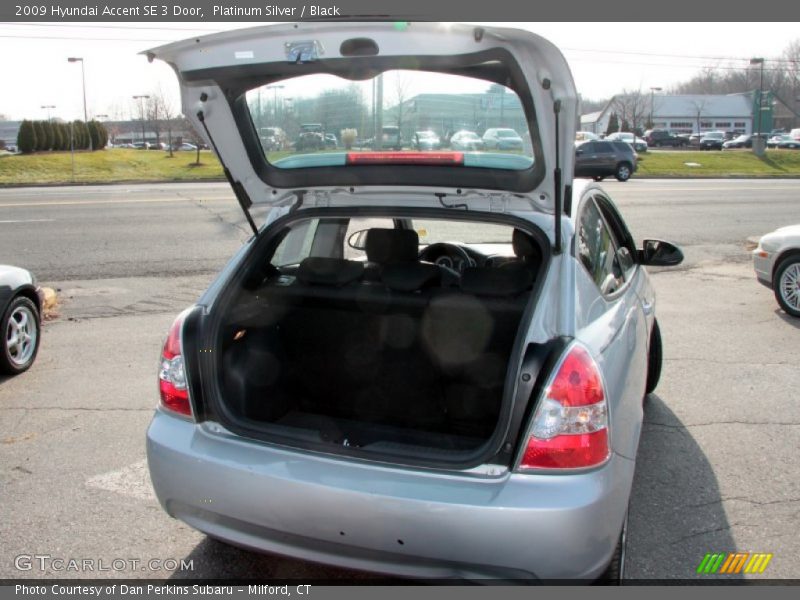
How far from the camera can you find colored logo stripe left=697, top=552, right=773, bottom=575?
3047mm

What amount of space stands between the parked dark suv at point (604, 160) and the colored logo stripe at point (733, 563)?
26.4 m

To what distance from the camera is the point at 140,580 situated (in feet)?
9.82

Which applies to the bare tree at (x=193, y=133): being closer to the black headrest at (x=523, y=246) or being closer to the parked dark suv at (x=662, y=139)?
the black headrest at (x=523, y=246)

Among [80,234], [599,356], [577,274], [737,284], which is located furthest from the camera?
[80,234]

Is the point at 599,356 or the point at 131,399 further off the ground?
the point at 599,356

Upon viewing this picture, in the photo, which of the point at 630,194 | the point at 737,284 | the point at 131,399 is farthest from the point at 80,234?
the point at 630,194

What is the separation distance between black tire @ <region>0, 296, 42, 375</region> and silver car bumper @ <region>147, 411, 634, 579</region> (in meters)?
3.23

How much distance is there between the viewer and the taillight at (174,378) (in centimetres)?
287

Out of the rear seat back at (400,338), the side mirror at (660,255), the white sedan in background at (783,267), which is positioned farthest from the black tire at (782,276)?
the rear seat back at (400,338)

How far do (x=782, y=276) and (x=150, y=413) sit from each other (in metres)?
6.03

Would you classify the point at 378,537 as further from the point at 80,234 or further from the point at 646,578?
the point at 80,234

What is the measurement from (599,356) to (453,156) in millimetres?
1049

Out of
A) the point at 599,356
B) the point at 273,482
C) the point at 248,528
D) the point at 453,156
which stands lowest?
the point at 248,528

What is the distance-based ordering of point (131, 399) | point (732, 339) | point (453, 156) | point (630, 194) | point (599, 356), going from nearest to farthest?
point (599, 356)
point (453, 156)
point (131, 399)
point (732, 339)
point (630, 194)
